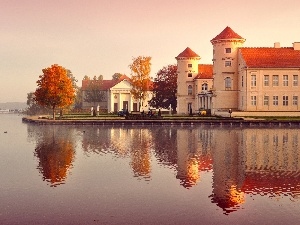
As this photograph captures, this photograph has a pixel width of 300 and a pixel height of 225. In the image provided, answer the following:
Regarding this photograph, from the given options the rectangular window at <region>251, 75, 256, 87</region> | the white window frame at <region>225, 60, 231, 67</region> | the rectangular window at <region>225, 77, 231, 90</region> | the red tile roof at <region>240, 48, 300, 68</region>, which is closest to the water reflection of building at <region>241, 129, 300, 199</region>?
the rectangular window at <region>251, 75, 256, 87</region>

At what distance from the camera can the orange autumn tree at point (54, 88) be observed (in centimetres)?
7119

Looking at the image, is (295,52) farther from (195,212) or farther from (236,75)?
(195,212)

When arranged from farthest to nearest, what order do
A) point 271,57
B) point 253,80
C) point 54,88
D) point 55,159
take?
point 271,57 → point 253,80 → point 54,88 → point 55,159

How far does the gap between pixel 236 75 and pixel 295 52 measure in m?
11.5

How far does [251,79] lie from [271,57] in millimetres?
6223

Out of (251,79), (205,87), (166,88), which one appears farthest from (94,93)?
(251,79)

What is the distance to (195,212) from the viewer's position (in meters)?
13.8

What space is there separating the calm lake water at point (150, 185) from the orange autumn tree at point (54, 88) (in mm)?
40893

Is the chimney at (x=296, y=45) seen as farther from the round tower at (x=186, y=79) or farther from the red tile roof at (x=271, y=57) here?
the round tower at (x=186, y=79)

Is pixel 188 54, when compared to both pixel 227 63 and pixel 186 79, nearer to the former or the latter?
pixel 186 79

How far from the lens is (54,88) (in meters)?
71.3

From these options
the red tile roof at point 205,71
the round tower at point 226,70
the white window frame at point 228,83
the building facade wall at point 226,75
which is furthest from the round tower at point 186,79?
the white window frame at point 228,83

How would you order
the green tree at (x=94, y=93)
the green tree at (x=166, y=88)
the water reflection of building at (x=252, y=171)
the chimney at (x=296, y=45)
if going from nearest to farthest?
the water reflection of building at (x=252, y=171) → the chimney at (x=296, y=45) → the green tree at (x=166, y=88) → the green tree at (x=94, y=93)

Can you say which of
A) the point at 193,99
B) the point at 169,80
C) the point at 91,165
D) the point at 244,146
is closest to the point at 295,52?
the point at 193,99
